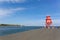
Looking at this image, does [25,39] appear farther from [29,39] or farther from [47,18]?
[47,18]

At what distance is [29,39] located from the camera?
16844mm

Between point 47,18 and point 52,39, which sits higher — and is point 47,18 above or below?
above

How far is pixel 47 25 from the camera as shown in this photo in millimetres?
40469

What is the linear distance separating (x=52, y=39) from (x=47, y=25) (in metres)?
23.8

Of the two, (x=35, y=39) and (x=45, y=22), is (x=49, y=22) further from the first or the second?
(x=35, y=39)

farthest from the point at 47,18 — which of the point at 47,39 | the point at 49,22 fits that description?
the point at 47,39

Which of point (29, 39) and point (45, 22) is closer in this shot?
point (29, 39)

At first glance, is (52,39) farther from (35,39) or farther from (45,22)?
(45,22)

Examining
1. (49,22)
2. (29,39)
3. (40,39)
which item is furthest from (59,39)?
(49,22)

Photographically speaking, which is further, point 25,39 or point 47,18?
point 47,18

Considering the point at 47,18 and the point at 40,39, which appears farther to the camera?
the point at 47,18

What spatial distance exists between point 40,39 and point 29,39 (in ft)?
3.55

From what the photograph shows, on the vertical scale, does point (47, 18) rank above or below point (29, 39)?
above

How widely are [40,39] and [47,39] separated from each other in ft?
2.25
